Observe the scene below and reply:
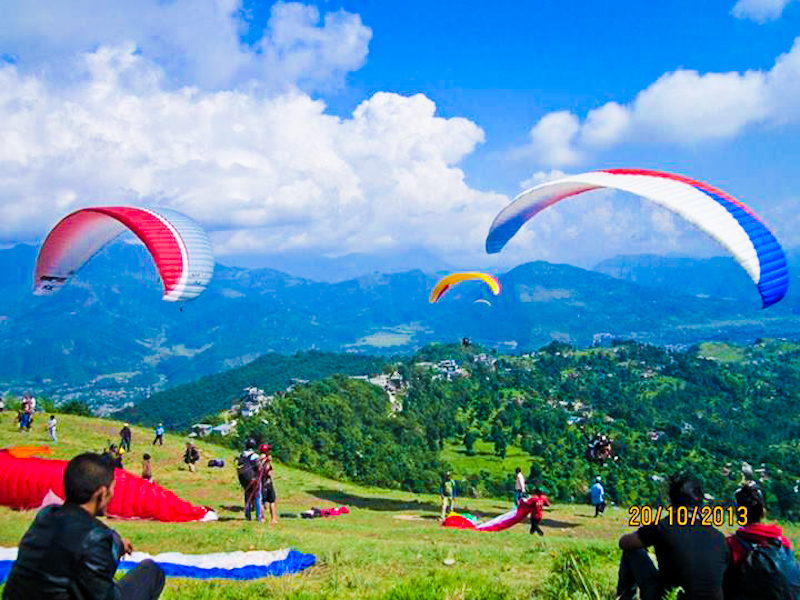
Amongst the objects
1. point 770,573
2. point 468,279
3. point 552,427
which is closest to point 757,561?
point 770,573

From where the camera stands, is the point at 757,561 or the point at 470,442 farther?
the point at 470,442

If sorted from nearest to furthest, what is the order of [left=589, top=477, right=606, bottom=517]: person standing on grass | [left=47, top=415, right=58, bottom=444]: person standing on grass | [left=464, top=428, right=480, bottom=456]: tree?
1. [left=589, top=477, right=606, bottom=517]: person standing on grass
2. [left=47, top=415, right=58, bottom=444]: person standing on grass
3. [left=464, top=428, right=480, bottom=456]: tree

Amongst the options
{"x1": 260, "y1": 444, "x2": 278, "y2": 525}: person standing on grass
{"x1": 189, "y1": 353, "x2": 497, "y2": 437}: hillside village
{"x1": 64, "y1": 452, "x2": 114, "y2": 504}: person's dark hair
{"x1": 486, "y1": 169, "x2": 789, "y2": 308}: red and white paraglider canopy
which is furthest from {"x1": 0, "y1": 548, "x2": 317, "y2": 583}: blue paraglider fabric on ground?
{"x1": 189, "y1": 353, "x2": 497, "y2": 437}: hillside village

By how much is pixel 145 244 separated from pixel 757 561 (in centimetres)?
1984

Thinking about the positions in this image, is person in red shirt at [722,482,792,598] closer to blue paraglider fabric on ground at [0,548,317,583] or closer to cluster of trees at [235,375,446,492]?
blue paraglider fabric on ground at [0,548,317,583]

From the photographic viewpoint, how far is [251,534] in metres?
13.5

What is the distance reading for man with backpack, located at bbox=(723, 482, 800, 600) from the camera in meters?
5.61

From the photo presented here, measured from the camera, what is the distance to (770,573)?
5625 mm

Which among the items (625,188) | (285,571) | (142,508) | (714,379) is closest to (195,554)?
(285,571)

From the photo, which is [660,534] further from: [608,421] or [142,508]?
[608,421]

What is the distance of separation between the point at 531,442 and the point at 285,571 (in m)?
122

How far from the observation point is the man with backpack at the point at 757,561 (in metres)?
5.61

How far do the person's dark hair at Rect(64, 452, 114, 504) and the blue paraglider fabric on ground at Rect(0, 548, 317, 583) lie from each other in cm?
554

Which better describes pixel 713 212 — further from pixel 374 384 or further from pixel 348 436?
pixel 374 384
